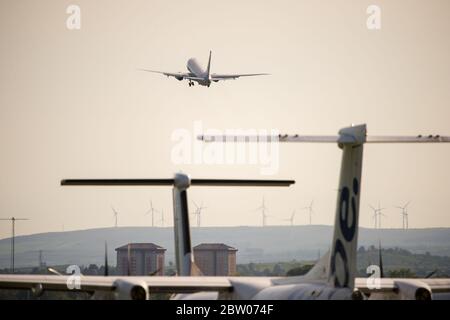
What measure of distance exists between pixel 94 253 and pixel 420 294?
513 ft

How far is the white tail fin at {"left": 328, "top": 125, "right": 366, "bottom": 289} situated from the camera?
112 feet

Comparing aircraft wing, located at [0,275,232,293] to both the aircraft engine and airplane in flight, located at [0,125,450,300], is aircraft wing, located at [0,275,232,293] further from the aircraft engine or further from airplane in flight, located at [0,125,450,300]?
the aircraft engine

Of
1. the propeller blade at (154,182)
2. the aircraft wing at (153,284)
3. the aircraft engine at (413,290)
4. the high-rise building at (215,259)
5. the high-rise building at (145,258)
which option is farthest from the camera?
the high-rise building at (145,258)

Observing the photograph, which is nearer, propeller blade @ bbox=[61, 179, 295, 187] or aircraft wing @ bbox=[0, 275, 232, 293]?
aircraft wing @ bbox=[0, 275, 232, 293]

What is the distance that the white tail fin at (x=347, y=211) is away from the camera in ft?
112

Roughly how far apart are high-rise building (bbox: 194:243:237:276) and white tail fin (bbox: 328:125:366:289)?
138 m

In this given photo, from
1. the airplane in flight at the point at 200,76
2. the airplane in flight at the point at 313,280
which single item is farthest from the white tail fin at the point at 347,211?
the airplane in flight at the point at 200,76

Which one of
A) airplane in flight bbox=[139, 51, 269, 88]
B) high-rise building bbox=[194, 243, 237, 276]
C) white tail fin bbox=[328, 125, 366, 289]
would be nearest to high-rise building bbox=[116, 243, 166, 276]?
high-rise building bbox=[194, 243, 237, 276]

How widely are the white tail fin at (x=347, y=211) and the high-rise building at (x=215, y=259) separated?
138044 millimetres

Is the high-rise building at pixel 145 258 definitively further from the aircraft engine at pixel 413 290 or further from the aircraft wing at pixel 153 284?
the aircraft engine at pixel 413 290

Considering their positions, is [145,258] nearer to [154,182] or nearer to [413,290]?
[154,182]

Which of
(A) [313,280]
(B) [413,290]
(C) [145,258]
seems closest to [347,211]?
(A) [313,280]

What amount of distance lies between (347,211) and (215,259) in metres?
144
